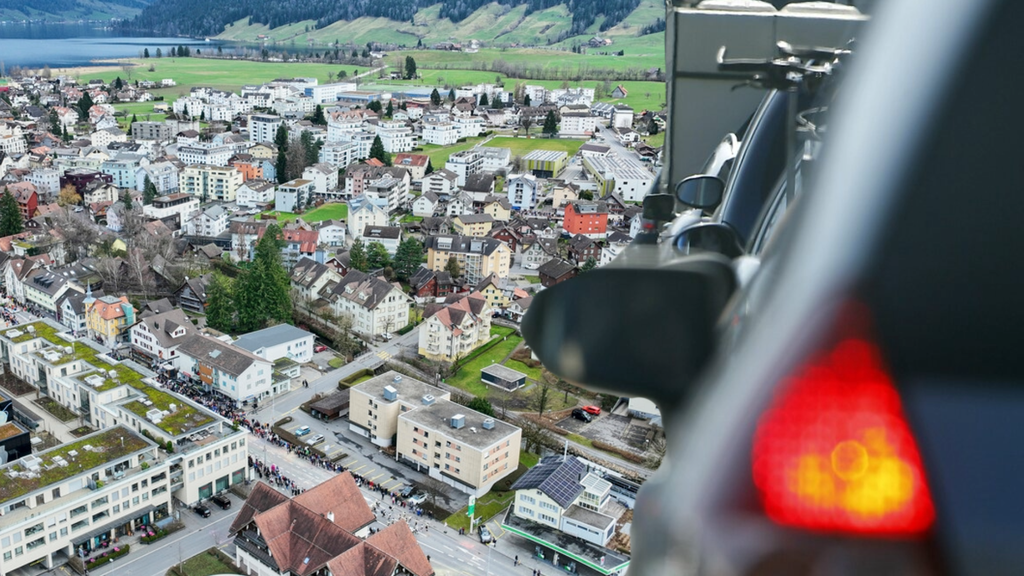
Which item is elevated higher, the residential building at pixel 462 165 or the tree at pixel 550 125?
the tree at pixel 550 125

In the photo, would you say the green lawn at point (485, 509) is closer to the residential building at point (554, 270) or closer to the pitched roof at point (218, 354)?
the pitched roof at point (218, 354)

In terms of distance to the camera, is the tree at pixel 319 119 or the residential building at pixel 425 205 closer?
the residential building at pixel 425 205

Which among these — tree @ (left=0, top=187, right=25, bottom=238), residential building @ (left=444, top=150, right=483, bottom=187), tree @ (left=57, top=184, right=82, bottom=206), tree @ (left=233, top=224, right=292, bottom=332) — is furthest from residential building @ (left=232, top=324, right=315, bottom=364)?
residential building @ (left=444, top=150, right=483, bottom=187)

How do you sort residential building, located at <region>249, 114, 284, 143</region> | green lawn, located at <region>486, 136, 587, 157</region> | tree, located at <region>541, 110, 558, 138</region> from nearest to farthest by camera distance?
residential building, located at <region>249, 114, 284, 143</region>
green lawn, located at <region>486, 136, 587, 157</region>
tree, located at <region>541, 110, 558, 138</region>

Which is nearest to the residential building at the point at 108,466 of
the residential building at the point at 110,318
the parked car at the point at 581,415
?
the residential building at the point at 110,318

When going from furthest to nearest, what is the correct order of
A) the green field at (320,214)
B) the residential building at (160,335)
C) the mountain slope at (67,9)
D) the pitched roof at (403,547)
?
1. the mountain slope at (67,9)
2. the green field at (320,214)
3. the residential building at (160,335)
4. the pitched roof at (403,547)

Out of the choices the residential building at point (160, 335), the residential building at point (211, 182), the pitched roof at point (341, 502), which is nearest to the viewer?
the pitched roof at point (341, 502)

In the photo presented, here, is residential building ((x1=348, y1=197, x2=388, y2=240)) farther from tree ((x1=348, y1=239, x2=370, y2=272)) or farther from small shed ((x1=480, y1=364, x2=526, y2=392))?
small shed ((x1=480, y1=364, x2=526, y2=392))
